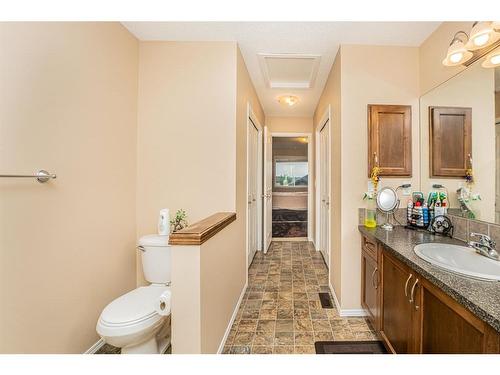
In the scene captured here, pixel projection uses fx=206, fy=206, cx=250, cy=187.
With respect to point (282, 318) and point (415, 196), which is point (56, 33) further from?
point (415, 196)

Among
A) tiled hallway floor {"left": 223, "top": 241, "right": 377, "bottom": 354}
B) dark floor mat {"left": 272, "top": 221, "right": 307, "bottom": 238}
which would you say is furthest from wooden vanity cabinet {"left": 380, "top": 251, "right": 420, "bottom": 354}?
dark floor mat {"left": 272, "top": 221, "right": 307, "bottom": 238}

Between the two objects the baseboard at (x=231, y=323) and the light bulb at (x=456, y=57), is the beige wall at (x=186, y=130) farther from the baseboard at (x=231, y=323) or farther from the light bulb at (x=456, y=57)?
the light bulb at (x=456, y=57)

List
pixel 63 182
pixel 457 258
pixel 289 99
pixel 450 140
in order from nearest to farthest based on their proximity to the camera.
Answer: pixel 457 258 → pixel 63 182 → pixel 450 140 → pixel 289 99

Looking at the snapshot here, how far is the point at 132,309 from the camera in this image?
127 centimetres

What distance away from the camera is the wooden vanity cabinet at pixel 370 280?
59.6 inches

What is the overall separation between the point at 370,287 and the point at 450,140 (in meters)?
1.33

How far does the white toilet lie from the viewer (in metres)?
1.18

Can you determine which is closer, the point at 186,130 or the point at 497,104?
the point at 497,104

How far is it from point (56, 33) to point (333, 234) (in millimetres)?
2704

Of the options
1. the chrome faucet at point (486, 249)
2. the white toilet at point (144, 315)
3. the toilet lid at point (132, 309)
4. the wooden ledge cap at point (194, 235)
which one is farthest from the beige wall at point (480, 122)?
the toilet lid at point (132, 309)

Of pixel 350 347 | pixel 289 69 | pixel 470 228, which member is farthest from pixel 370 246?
pixel 289 69

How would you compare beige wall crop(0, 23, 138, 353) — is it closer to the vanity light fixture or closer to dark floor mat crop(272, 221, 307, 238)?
the vanity light fixture

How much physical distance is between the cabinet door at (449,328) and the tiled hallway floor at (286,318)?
2.55 ft

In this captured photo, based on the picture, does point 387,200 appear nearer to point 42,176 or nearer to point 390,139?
point 390,139
